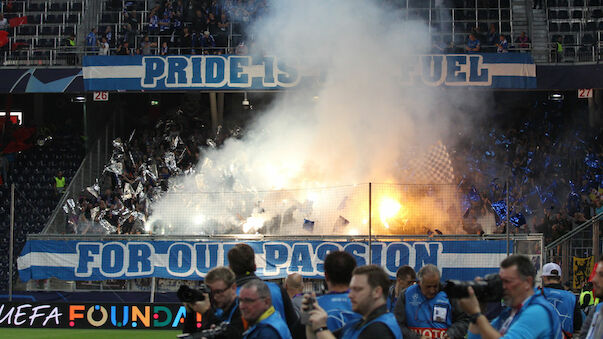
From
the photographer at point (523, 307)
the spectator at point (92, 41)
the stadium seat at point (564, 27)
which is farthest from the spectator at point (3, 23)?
the photographer at point (523, 307)

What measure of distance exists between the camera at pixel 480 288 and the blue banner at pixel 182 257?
38.2 ft

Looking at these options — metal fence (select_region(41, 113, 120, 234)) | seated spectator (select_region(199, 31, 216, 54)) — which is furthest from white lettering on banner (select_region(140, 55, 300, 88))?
metal fence (select_region(41, 113, 120, 234))

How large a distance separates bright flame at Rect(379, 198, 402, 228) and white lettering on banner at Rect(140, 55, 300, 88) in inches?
223

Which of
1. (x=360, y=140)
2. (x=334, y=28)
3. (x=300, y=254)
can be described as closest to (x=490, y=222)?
(x=300, y=254)

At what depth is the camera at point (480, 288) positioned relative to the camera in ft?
15.0

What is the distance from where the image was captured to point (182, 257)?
17516 millimetres

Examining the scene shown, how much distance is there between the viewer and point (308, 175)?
933 inches

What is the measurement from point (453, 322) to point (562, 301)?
1474 millimetres

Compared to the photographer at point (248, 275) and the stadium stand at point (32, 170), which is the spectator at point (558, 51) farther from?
the photographer at point (248, 275)

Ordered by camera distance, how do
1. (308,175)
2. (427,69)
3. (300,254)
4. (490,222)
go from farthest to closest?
(308,175) → (427,69) → (490,222) → (300,254)

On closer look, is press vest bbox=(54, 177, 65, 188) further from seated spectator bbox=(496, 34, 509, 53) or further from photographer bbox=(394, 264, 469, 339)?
photographer bbox=(394, 264, 469, 339)

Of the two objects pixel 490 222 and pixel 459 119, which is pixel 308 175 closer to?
pixel 459 119

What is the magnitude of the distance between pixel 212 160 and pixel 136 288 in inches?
283

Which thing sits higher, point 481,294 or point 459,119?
point 459,119
